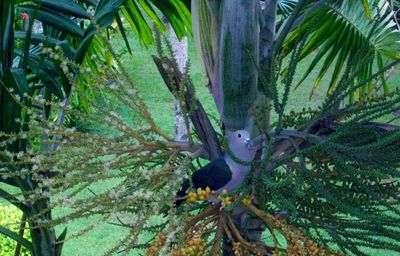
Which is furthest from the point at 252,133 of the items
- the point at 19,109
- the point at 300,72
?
the point at 300,72

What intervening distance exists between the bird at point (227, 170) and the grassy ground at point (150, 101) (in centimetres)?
355

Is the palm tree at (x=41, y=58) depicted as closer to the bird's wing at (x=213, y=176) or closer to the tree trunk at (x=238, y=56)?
the tree trunk at (x=238, y=56)

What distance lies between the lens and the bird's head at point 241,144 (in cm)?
131

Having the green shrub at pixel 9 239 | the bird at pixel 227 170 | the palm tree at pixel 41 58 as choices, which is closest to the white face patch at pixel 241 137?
the bird at pixel 227 170

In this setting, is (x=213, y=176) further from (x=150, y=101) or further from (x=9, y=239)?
(x=150, y=101)

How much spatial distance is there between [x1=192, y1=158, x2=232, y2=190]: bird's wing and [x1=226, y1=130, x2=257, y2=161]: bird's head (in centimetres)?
5

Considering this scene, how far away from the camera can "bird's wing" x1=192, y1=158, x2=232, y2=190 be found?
125cm

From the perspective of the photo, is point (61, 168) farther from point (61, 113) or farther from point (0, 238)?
point (0, 238)

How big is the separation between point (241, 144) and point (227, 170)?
7 cm

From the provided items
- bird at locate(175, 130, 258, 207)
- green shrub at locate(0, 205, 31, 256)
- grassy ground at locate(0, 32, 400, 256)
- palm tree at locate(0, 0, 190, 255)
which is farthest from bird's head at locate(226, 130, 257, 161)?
grassy ground at locate(0, 32, 400, 256)

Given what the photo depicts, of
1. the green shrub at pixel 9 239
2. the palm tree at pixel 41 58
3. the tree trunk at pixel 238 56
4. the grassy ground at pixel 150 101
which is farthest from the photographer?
the grassy ground at pixel 150 101

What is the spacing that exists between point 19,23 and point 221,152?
457 centimetres

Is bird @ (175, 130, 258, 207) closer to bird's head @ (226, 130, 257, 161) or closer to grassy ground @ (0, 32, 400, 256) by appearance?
bird's head @ (226, 130, 257, 161)

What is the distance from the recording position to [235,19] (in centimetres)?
121
